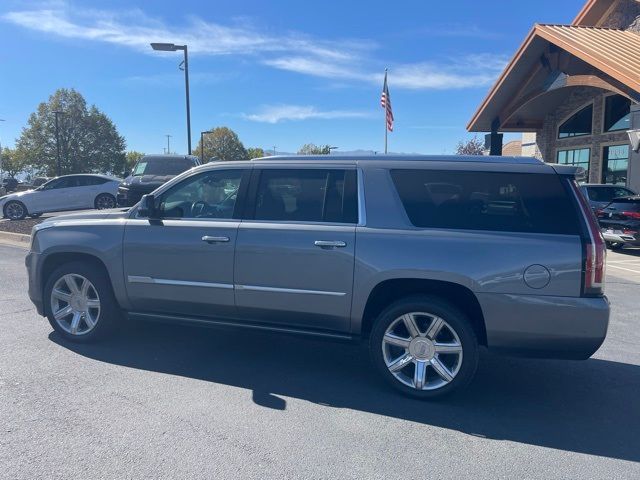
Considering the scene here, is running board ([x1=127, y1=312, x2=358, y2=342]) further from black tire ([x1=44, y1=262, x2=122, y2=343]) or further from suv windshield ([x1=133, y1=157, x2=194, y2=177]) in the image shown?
Answer: suv windshield ([x1=133, y1=157, x2=194, y2=177])

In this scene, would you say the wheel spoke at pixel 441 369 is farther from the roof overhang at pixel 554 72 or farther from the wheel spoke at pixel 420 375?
the roof overhang at pixel 554 72

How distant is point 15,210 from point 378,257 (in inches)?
686

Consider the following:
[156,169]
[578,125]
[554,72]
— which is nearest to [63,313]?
[156,169]

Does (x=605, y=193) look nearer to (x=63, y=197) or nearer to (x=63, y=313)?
(x=63, y=313)

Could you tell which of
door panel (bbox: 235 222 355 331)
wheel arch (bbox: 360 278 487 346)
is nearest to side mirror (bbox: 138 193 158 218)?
door panel (bbox: 235 222 355 331)

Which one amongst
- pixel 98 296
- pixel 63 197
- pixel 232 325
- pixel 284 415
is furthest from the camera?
pixel 63 197

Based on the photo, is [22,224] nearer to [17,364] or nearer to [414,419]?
[17,364]

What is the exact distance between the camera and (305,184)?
4.75 metres

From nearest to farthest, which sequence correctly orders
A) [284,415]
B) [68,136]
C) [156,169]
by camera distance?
[284,415] → [156,169] → [68,136]

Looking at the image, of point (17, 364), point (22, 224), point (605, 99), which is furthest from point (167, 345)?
point (605, 99)

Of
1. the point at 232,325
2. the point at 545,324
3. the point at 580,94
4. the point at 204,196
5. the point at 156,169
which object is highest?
the point at 580,94

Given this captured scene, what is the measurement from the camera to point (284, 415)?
13.2ft

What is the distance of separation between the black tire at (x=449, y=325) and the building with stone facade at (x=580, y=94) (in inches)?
426

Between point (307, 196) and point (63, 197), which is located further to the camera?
point (63, 197)
